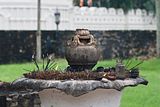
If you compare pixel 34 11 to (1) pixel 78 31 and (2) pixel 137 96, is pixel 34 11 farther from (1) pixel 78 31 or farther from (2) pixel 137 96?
(1) pixel 78 31

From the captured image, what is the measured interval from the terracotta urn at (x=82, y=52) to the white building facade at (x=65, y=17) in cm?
2173

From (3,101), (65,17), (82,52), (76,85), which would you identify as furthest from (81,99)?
(65,17)

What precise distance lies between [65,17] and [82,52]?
78.9 ft

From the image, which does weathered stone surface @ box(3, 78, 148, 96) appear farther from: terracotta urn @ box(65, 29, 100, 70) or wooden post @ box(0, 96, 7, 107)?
wooden post @ box(0, 96, 7, 107)

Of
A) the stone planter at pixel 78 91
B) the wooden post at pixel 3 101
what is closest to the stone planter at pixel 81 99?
the stone planter at pixel 78 91

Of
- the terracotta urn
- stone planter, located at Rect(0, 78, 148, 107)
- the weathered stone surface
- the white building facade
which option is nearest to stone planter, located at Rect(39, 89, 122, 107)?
stone planter, located at Rect(0, 78, 148, 107)

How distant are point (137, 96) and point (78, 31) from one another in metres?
5.06

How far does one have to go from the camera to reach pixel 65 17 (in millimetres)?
32312

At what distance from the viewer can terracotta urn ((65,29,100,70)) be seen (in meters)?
8.34

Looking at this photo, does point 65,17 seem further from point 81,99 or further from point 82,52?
point 81,99

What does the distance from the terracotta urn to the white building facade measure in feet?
71.3

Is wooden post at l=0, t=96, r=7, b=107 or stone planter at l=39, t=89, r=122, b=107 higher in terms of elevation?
stone planter at l=39, t=89, r=122, b=107

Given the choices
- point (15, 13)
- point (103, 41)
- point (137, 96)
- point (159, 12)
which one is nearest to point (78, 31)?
point (137, 96)

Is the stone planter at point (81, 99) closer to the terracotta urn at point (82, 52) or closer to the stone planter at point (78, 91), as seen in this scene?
the stone planter at point (78, 91)
